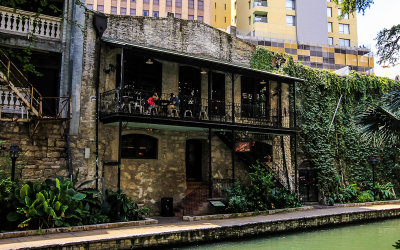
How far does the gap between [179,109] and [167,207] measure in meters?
4.14

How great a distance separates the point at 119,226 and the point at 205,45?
32.8ft

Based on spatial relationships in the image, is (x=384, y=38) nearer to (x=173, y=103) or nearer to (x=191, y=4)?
(x=173, y=103)

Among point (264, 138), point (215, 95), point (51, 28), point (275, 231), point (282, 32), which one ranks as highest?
point (282, 32)

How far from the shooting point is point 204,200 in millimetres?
14508

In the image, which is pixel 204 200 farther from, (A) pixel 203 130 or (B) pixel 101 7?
(B) pixel 101 7

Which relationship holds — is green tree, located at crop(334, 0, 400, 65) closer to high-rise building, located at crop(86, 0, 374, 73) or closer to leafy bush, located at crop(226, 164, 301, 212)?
leafy bush, located at crop(226, 164, 301, 212)

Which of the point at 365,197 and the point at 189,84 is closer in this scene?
the point at 189,84

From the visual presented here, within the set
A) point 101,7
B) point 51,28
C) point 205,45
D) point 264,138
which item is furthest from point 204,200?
point 101,7

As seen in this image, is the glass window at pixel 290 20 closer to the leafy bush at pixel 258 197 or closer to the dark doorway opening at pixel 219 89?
the dark doorway opening at pixel 219 89

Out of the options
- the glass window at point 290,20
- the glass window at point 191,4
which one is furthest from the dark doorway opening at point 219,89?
the glass window at point 191,4

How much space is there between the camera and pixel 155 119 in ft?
42.5

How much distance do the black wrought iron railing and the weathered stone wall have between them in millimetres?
1858

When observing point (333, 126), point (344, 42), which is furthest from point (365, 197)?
point (344, 42)

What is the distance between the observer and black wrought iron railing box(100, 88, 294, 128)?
515 inches
